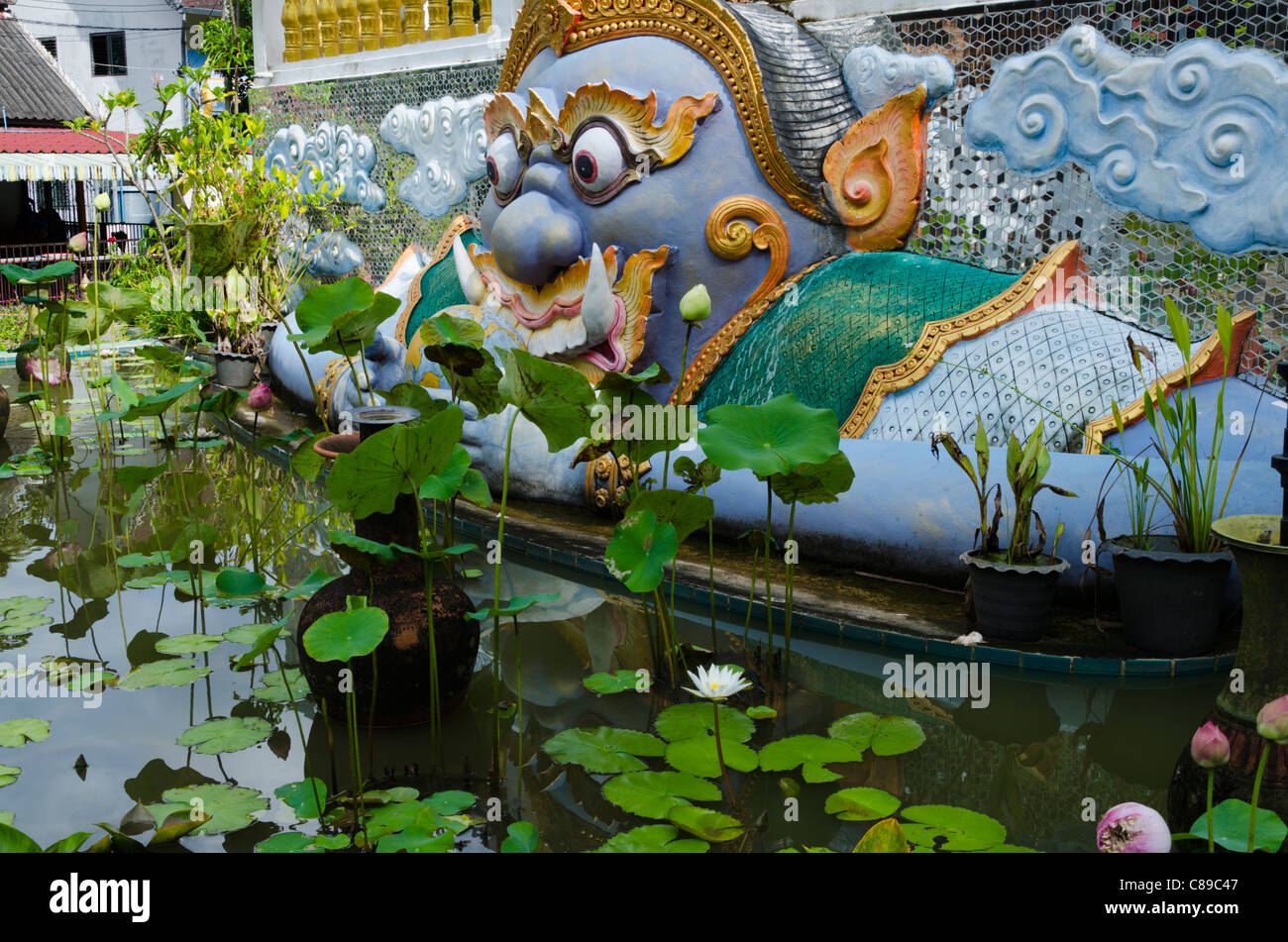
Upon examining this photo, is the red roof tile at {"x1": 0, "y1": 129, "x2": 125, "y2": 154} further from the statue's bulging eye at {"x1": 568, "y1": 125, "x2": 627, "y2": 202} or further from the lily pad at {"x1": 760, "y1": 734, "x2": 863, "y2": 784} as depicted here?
the lily pad at {"x1": 760, "y1": 734, "x2": 863, "y2": 784}

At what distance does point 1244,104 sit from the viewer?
14.0 feet

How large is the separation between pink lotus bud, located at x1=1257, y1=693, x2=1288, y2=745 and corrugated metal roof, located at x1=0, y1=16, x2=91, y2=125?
1873 centimetres

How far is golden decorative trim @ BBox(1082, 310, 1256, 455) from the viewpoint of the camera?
13.8 ft

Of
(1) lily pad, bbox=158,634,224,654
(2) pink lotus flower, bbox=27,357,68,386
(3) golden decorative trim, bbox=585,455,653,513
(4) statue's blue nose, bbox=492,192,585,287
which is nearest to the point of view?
(1) lily pad, bbox=158,634,224,654

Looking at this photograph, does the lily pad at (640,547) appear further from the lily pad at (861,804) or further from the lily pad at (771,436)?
the lily pad at (861,804)

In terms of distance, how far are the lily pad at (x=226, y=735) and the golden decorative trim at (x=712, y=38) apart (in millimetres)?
3348

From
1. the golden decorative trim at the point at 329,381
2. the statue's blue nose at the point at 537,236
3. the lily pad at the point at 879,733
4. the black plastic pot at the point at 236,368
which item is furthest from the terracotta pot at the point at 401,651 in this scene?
the black plastic pot at the point at 236,368

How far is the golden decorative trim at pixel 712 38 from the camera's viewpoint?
17.6ft

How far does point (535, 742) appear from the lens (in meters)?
3.38

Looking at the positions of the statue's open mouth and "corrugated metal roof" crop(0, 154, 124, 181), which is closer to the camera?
the statue's open mouth

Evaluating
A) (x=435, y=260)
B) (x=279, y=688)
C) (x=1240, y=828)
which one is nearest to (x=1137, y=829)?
(x=1240, y=828)

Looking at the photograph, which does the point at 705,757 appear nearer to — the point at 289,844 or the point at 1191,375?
the point at 289,844

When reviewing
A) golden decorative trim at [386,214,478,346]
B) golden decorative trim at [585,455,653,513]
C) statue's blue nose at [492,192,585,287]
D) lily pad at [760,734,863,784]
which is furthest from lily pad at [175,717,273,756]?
golden decorative trim at [386,214,478,346]
